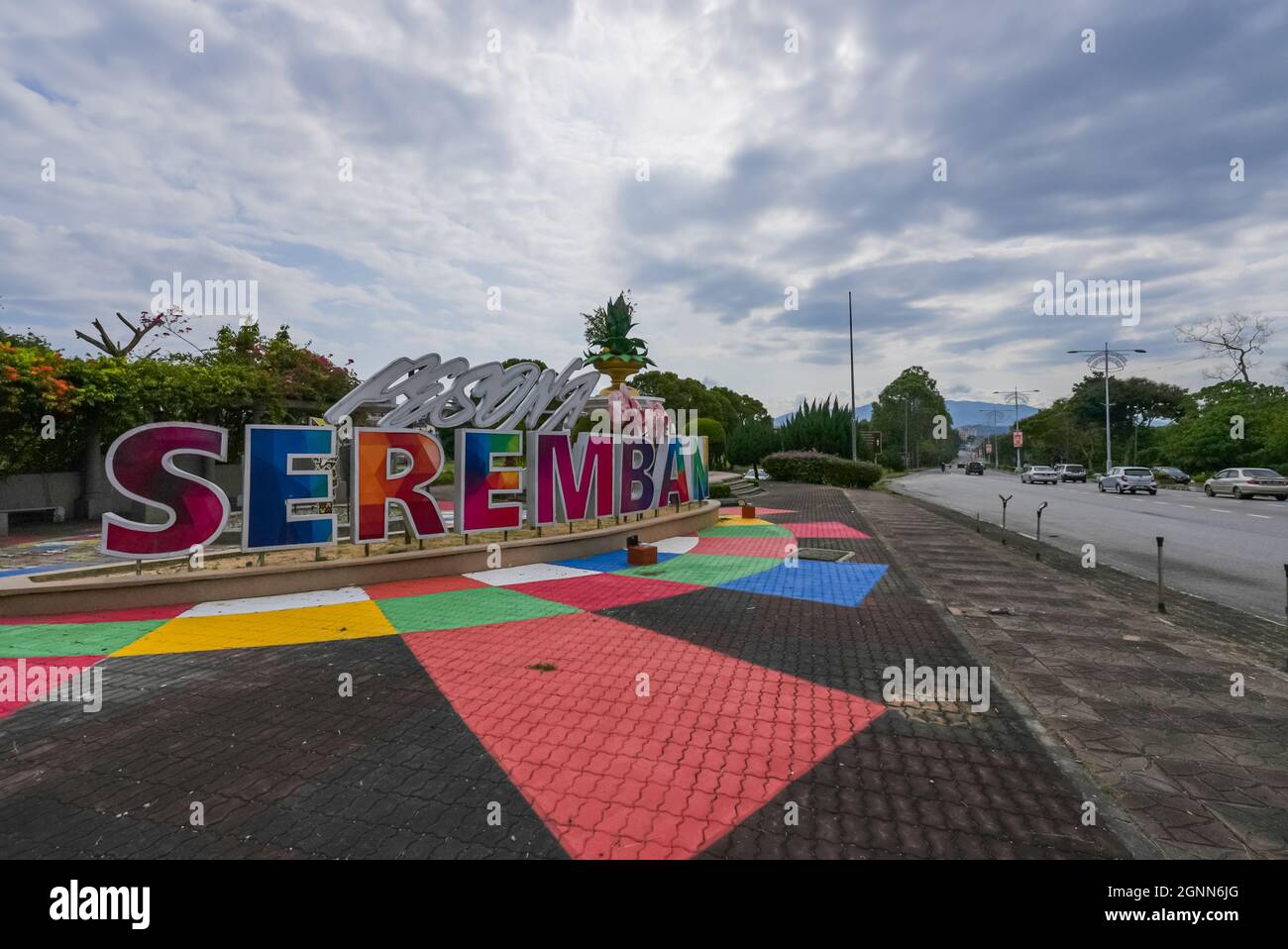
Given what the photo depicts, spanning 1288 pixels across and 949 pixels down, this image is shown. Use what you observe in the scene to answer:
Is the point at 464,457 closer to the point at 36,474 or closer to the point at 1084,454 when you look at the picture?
the point at 36,474

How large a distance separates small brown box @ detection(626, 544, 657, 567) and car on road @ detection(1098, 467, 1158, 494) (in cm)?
3427

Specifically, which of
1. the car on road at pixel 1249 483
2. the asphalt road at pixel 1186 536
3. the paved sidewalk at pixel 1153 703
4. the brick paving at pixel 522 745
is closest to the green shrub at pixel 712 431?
the asphalt road at pixel 1186 536

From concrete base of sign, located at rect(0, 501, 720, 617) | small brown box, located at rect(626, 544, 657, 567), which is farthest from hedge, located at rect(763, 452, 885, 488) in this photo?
small brown box, located at rect(626, 544, 657, 567)

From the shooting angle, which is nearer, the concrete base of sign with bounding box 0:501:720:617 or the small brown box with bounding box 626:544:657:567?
the concrete base of sign with bounding box 0:501:720:617

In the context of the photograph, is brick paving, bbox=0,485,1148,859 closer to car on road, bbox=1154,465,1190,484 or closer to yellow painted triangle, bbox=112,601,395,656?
yellow painted triangle, bbox=112,601,395,656

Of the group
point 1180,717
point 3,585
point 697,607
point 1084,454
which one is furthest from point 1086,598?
point 1084,454

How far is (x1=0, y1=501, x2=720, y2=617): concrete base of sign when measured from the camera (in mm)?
7957

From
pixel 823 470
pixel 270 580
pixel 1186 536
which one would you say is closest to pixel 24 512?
pixel 270 580

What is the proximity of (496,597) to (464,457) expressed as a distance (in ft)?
10.6

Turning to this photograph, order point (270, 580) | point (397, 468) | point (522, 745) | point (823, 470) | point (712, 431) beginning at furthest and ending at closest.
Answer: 1. point (823, 470)
2. point (712, 431)
3. point (397, 468)
4. point (270, 580)
5. point (522, 745)

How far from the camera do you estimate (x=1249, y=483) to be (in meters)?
28.2

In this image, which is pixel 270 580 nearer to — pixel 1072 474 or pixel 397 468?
pixel 397 468

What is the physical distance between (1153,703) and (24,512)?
26.4m

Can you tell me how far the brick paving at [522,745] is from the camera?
3.41m
